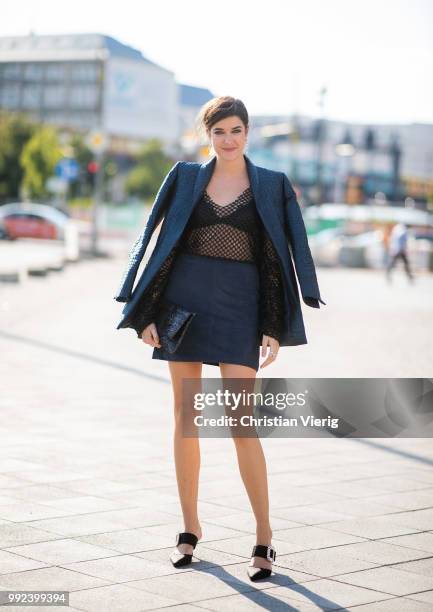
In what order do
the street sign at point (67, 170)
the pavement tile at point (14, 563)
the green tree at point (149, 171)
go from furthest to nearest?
1. the green tree at point (149, 171)
2. the street sign at point (67, 170)
3. the pavement tile at point (14, 563)

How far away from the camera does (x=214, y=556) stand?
4.83 metres

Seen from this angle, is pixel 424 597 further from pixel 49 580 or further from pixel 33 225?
pixel 33 225

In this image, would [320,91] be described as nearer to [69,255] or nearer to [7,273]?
[69,255]

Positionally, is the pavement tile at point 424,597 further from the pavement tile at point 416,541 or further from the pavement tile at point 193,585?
the pavement tile at point 416,541

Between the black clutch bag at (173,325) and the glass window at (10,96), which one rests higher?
the glass window at (10,96)

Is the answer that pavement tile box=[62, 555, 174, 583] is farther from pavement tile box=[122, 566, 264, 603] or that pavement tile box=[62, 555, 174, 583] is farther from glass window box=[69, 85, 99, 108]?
glass window box=[69, 85, 99, 108]

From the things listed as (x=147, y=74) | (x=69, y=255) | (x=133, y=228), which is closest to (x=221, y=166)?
(x=69, y=255)

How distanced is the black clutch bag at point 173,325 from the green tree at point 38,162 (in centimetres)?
7775

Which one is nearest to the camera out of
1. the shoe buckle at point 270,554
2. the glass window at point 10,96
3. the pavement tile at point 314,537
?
the shoe buckle at point 270,554

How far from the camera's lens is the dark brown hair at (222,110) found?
466 cm

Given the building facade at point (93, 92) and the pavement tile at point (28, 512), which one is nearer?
the pavement tile at point (28, 512)

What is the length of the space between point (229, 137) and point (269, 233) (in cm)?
40

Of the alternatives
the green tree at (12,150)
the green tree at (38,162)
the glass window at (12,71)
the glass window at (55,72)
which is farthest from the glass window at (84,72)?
the green tree at (38,162)

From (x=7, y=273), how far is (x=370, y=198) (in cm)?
12518
